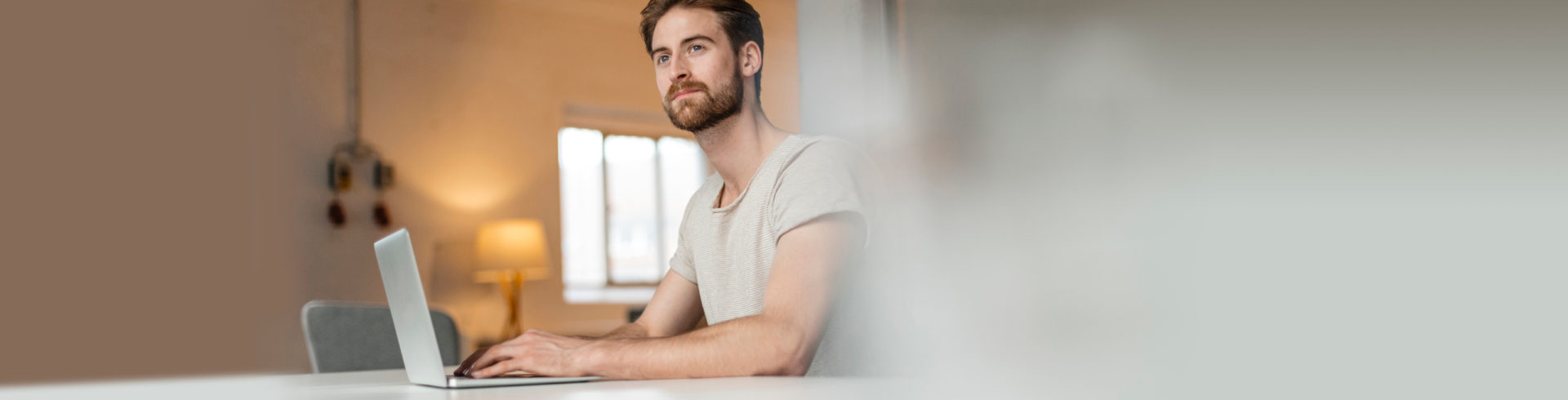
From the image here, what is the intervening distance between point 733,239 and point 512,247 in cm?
348

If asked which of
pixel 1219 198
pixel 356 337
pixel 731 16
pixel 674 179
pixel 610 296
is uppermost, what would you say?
pixel 731 16

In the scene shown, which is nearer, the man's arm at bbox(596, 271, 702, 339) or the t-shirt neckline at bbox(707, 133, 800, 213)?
the t-shirt neckline at bbox(707, 133, 800, 213)

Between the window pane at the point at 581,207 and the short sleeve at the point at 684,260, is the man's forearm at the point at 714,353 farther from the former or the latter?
the window pane at the point at 581,207

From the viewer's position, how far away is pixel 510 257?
15.8ft

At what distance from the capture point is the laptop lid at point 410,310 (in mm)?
1069

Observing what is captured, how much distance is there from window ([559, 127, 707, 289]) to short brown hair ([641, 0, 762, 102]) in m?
3.78

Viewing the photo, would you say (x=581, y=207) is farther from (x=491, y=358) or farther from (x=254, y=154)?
(x=491, y=358)

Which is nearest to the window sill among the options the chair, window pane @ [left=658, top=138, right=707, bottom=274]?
window pane @ [left=658, top=138, right=707, bottom=274]

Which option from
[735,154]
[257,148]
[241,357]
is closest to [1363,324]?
[735,154]

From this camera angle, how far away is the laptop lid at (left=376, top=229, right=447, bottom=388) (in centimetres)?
107

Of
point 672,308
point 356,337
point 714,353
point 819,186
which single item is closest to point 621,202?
point 356,337

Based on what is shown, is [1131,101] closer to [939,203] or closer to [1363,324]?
[939,203]

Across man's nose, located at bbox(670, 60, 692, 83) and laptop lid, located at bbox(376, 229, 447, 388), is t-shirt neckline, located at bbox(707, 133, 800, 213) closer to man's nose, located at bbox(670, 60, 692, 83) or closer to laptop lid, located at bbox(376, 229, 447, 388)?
man's nose, located at bbox(670, 60, 692, 83)

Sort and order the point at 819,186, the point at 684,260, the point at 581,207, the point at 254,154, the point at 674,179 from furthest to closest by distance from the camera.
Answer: the point at 674,179
the point at 581,207
the point at 254,154
the point at 684,260
the point at 819,186
